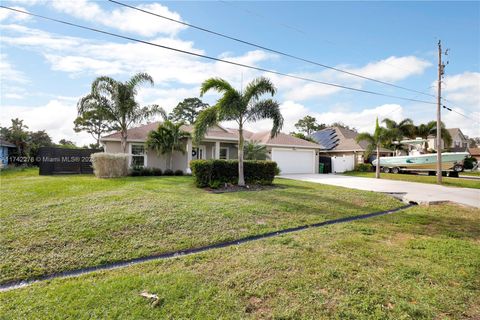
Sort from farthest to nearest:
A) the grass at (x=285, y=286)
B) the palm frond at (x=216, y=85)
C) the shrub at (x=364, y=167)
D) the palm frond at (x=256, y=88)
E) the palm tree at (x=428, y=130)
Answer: the palm tree at (x=428, y=130), the shrub at (x=364, y=167), the palm frond at (x=256, y=88), the palm frond at (x=216, y=85), the grass at (x=285, y=286)

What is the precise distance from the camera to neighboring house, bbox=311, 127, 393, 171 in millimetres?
25759

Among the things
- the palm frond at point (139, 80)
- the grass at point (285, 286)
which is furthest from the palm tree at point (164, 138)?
the grass at point (285, 286)

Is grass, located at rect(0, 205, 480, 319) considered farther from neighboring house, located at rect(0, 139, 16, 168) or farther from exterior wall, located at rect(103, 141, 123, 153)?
neighboring house, located at rect(0, 139, 16, 168)

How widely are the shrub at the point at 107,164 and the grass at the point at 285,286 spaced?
11.3 meters

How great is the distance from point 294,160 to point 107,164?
14.8 m

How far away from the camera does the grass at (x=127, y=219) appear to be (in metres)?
4.15

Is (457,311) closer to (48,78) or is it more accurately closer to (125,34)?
(125,34)

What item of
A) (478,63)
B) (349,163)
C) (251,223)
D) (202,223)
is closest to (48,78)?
(202,223)

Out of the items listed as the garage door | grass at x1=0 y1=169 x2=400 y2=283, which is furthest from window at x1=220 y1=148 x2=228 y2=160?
grass at x1=0 y1=169 x2=400 y2=283

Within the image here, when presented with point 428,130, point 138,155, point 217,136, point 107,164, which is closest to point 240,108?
point 217,136

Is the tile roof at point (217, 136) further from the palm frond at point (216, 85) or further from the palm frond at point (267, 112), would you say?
the palm frond at point (216, 85)

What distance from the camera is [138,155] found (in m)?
17.5

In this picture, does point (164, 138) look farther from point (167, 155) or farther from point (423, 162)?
point (423, 162)

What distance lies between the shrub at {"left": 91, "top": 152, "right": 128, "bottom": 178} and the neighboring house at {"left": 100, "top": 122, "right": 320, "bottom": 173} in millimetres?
3151
